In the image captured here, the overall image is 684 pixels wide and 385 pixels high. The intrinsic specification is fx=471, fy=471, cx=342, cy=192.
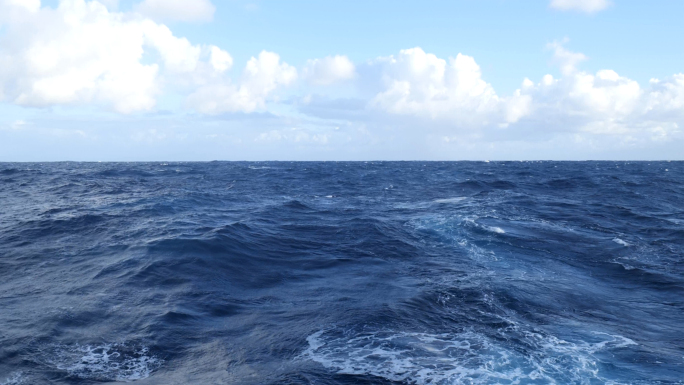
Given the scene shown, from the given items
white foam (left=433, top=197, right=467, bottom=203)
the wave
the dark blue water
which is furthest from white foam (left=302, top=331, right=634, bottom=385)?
white foam (left=433, top=197, right=467, bottom=203)

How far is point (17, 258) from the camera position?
19.7m

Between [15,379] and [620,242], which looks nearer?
[15,379]

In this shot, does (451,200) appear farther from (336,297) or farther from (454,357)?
(454,357)

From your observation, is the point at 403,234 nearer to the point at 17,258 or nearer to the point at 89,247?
the point at 89,247

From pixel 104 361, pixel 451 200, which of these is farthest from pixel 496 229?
pixel 104 361

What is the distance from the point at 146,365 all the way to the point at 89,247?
12789 millimetres

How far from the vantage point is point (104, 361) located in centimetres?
1095

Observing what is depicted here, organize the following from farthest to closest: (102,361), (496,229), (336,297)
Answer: (496,229)
(336,297)
(102,361)

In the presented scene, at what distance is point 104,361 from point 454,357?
8.16 metres

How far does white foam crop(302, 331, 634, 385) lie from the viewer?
33.8ft

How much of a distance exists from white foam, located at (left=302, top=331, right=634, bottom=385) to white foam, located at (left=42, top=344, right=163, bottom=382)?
3.78 meters

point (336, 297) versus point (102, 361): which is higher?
point (336, 297)

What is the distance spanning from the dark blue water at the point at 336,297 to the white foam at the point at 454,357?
50 mm

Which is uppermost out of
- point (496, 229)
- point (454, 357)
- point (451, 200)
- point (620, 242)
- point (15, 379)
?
point (451, 200)
